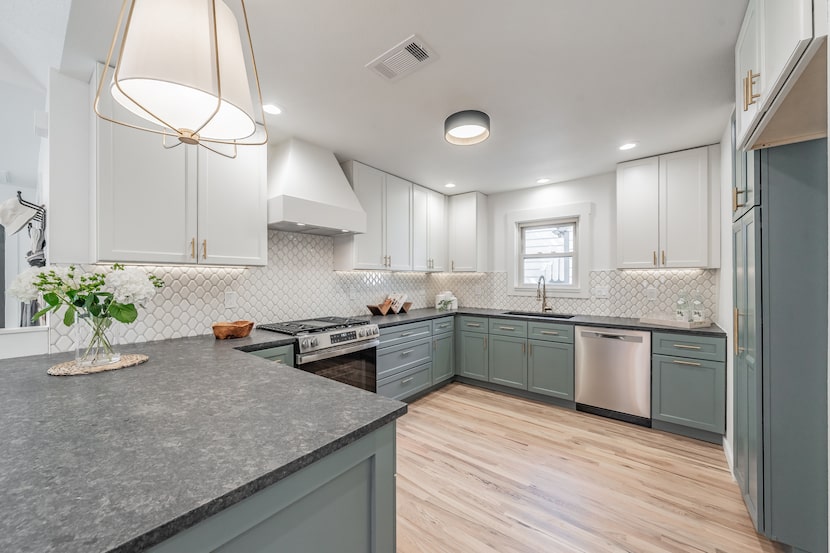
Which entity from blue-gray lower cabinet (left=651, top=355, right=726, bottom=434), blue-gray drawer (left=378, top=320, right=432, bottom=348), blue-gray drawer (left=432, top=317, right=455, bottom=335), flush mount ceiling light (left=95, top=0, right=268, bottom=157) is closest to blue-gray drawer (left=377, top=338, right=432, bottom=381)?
blue-gray drawer (left=378, top=320, right=432, bottom=348)

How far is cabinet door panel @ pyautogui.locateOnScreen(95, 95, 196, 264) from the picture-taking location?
182 cm

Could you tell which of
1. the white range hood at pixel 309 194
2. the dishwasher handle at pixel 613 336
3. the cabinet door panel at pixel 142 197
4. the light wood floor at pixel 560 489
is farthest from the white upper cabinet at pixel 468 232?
the cabinet door panel at pixel 142 197

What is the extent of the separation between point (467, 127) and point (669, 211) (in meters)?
2.16

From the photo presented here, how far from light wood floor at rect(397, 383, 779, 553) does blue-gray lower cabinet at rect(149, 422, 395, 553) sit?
0.95 meters

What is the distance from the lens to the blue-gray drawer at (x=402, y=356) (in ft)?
10.4

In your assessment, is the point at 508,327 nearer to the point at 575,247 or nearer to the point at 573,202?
the point at 575,247

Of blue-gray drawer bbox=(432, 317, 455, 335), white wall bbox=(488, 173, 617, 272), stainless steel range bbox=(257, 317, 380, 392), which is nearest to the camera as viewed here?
stainless steel range bbox=(257, 317, 380, 392)

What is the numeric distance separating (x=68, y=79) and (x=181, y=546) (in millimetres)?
2564

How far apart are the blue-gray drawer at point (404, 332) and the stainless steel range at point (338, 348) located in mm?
174

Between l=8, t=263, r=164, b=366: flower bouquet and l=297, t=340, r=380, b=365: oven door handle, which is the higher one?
l=8, t=263, r=164, b=366: flower bouquet

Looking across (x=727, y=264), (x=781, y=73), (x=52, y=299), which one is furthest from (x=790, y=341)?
(x=52, y=299)

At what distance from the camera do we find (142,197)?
195 cm

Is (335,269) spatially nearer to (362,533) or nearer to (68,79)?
(68,79)

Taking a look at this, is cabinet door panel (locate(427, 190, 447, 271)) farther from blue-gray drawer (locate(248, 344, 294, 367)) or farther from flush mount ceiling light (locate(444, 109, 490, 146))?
blue-gray drawer (locate(248, 344, 294, 367))
